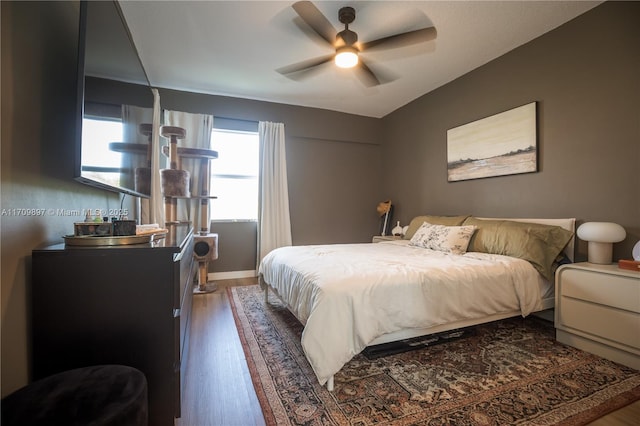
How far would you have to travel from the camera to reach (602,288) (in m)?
1.88

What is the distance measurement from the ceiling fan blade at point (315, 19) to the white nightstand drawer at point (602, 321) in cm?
266

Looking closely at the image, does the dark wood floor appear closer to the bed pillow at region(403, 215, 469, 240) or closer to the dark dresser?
the dark dresser

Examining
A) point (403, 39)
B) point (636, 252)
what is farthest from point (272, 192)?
point (636, 252)

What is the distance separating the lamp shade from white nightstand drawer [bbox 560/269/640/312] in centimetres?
27

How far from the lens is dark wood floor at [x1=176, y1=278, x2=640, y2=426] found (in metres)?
1.35

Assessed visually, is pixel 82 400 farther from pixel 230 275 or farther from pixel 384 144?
pixel 384 144

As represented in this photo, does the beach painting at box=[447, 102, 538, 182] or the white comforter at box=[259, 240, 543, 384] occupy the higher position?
the beach painting at box=[447, 102, 538, 182]

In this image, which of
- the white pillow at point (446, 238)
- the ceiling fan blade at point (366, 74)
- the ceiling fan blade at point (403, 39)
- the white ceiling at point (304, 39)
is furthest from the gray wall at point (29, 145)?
the white pillow at point (446, 238)

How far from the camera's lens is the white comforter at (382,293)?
1532 millimetres

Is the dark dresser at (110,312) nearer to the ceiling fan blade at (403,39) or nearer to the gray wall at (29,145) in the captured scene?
the gray wall at (29,145)

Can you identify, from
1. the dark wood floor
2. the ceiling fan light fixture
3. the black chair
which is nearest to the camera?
the black chair

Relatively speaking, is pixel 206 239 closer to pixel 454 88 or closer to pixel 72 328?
pixel 72 328

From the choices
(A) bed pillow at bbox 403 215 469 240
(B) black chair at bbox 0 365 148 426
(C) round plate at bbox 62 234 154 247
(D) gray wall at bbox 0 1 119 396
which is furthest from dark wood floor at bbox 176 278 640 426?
(A) bed pillow at bbox 403 215 469 240

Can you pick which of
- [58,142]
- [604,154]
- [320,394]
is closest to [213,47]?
[58,142]
